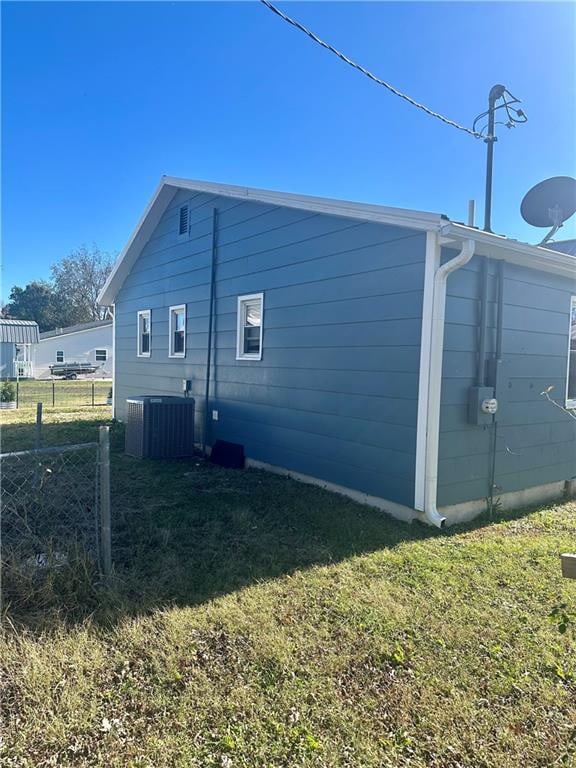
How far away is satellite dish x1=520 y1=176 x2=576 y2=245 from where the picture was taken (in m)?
6.36

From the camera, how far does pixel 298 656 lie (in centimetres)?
248

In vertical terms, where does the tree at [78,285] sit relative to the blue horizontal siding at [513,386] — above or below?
above

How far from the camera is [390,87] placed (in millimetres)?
6016

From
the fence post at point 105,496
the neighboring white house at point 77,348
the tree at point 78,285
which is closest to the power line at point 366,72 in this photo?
the fence post at point 105,496

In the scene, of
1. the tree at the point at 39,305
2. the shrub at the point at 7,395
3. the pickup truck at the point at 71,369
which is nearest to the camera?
the shrub at the point at 7,395

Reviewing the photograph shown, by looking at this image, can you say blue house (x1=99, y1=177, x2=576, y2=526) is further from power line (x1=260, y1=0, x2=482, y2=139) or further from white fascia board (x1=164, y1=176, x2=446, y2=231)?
power line (x1=260, y1=0, x2=482, y2=139)

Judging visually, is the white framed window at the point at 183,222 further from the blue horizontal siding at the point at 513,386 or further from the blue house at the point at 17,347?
the blue house at the point at 17,347

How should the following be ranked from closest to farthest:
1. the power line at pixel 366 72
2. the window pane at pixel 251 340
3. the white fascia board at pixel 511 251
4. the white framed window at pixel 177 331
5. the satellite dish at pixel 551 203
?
the white fascia board at pixel 511 251
the power line at pixel 366 72
the satellite dish at pixel 551 203
the window pane at pixel 251 340
the white framed window at pixel 177 331

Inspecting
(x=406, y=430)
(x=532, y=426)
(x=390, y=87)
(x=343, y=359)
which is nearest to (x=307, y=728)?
(x=406, y=430)

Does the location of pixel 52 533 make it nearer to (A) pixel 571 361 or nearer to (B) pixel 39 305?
(A) pixel 571 361

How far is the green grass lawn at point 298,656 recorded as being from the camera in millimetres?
1901

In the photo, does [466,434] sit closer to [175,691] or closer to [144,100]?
[175,691]

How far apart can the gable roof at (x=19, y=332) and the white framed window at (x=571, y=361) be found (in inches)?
1020

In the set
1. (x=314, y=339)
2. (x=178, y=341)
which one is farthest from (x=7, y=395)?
(x=314, y=339)
